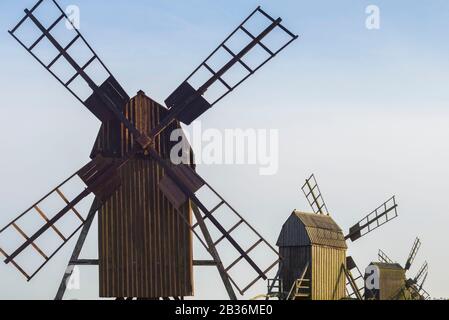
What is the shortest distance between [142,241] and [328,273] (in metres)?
11.0

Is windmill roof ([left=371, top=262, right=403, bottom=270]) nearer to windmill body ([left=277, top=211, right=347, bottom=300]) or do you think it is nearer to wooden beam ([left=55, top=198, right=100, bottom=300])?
windmill body ([left=277, top=211, right=347, bottom=300])

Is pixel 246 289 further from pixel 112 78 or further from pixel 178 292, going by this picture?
pixel 112 78

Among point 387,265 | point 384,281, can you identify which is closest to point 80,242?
point 384,281

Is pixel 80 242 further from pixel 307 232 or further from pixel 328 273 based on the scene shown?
pixel 328 273

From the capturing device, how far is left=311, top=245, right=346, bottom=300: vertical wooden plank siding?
118ft

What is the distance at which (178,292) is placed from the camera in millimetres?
28500

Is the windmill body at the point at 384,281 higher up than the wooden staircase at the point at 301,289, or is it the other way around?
the windmill body at the point at 384,281

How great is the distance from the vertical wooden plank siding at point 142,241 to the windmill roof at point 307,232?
855 cm

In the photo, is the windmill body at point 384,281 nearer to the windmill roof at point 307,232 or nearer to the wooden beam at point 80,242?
the windmill roof at point 307,232


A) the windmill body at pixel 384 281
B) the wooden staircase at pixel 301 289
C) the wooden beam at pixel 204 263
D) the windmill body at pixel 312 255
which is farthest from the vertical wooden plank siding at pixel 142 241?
the windmill body at pixel 384 281

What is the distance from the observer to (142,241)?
28.5m

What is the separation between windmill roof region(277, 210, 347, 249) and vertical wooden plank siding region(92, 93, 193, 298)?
28.0 ft

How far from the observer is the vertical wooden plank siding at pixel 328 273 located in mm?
36094
